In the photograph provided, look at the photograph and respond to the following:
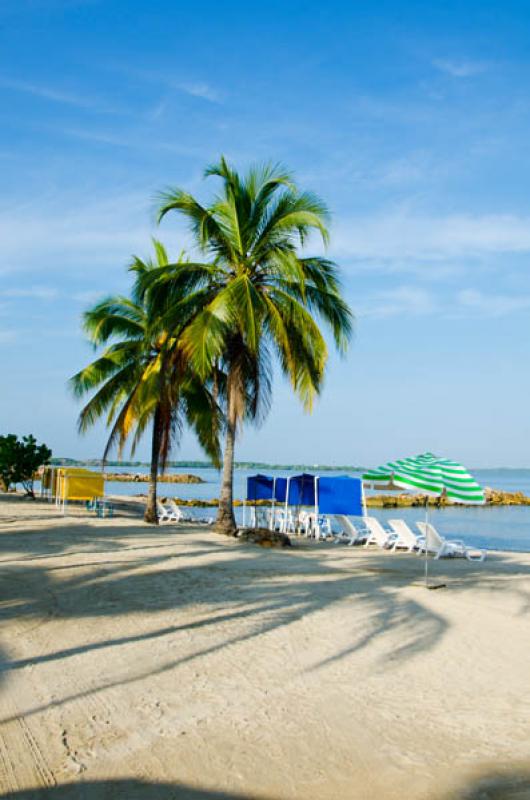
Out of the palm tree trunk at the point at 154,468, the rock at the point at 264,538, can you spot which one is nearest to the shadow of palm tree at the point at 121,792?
the rock at the point at 264,538

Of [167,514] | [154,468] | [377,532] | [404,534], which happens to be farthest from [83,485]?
[404,534]

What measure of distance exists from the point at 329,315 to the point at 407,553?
5703mm

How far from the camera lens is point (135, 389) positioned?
21312 millimetres

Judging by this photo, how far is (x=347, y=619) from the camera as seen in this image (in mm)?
8398

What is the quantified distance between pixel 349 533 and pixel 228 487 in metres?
3.83

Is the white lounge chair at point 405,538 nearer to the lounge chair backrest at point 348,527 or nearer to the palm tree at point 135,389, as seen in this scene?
the lounge chair backrest at point 348,527

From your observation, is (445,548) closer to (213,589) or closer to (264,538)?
(264,538)

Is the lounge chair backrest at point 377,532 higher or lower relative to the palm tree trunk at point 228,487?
lower

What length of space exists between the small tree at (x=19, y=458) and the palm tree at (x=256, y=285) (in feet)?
45.1

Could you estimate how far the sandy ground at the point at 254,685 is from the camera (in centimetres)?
420

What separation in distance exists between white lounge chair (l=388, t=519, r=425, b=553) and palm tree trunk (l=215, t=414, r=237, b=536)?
12.1 feet

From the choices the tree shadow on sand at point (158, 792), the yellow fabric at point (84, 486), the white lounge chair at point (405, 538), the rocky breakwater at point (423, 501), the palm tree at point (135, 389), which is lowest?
the rocky breakwater at point (423, 501)

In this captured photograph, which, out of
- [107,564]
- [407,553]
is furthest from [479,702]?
[407,553]

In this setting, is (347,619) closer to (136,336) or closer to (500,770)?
(500,770)
